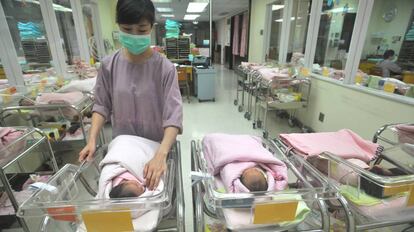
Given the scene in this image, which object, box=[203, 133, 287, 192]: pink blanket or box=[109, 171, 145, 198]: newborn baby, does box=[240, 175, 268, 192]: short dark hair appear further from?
box=[109, 171, 145, 198]: newborn baby

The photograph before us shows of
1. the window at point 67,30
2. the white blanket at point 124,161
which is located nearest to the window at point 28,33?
the window at point 67,30

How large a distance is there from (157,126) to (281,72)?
2711mm

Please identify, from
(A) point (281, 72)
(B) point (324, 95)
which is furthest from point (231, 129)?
(B) point (324, 95)

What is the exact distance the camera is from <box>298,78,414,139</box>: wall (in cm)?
194

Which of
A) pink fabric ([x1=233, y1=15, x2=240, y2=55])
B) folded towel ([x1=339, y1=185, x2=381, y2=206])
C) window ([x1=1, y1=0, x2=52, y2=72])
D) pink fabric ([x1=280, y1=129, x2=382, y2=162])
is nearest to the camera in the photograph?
folded towel ([x1=339, y1=185, x2=381, y2=206])

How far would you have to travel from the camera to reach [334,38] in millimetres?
3025

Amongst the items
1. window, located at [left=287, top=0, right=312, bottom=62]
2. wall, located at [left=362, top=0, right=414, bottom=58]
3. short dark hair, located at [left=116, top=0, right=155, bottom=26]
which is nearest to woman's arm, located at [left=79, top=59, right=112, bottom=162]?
short dark hair, located at [left=116, top=0, right=155, bottom=26]

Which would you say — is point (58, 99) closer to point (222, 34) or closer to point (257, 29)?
point (257, 29)

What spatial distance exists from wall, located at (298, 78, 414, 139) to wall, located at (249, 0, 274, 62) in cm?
228

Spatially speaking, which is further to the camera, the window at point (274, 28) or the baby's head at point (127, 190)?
the window at point (274, 28)

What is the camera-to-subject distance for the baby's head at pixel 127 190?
0.80 meters

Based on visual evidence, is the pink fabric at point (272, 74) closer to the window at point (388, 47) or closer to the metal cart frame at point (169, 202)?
the window at point (388, 47)

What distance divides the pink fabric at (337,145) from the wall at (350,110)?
927 mm

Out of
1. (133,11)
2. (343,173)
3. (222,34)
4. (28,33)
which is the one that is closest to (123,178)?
(133,11)
